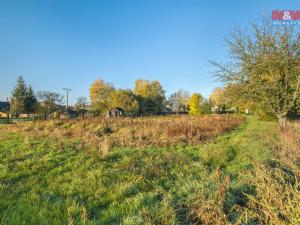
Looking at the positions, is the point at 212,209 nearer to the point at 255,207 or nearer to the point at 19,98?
the point at 255,207

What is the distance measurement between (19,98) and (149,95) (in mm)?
39134

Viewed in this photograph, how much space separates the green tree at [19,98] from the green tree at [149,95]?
1269 inches

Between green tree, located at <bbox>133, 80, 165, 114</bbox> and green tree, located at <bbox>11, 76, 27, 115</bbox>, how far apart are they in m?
32.2

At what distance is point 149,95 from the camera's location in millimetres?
76688

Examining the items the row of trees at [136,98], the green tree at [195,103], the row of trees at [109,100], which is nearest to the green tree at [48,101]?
the row of trees at [109,100]

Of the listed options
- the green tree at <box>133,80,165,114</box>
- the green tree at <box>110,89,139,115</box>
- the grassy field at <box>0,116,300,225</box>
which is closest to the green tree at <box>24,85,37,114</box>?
the green tree at <box>110,89,139,115</box>

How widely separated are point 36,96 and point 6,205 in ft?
195

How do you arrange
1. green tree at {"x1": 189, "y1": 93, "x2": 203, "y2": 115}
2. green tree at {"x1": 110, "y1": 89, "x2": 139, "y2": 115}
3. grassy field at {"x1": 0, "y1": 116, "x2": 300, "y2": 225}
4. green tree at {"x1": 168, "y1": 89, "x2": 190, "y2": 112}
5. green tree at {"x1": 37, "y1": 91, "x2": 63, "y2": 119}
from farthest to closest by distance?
green tree at {"x1": 168, "y1": 89, "x2": 190, "y2": 112} < green tree at {"x1": 189, "y1": 93, "x2": 203, "y2": 115} < green tree at {"x1": 110, "y1": 89, "x2": 139, "y2": 115} < green tree at {"x1": 37, "y1": 91, "x2": 63, "y2": 119} < grassy field at {"x1": 0, "y1": 116, "x2": 300, "y2": 225}

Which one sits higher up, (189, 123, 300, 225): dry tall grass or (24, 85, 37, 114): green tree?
(24, 85, 37, 114): green tree

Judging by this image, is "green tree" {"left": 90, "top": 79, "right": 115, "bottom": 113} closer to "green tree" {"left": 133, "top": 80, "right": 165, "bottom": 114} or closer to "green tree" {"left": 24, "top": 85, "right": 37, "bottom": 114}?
"green tree" {"left": 133, "top": 80, "right": 165, "bottom": 114}

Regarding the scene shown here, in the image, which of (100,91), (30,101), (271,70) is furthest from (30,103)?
(271,70)

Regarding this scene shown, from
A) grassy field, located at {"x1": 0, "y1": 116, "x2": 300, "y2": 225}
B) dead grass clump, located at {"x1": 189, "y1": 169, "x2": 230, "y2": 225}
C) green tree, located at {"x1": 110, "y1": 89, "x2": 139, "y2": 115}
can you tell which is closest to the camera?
dead grass clump, located at {"x1": 189, "y1": 169, "x2": 230, "y2": 225}

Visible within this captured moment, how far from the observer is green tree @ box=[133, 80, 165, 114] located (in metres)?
73.3

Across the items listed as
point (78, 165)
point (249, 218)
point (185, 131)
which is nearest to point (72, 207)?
point (249, 218)
